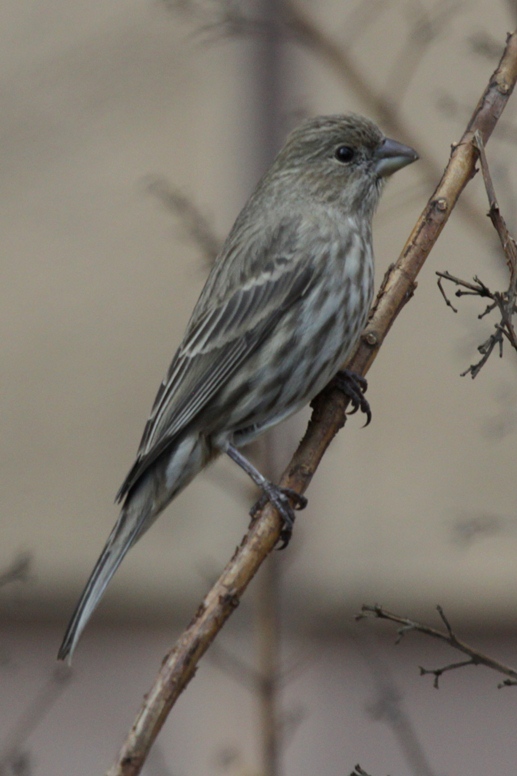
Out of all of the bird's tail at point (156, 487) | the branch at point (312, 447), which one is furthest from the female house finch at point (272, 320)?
the branch at point (312, 447)

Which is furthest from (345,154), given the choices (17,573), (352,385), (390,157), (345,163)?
(17,573)

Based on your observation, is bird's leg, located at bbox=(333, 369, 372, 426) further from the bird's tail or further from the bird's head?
the bird's head

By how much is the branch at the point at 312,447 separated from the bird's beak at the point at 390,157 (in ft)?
2.58

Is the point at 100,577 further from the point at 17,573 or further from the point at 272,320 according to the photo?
the point at 272,320

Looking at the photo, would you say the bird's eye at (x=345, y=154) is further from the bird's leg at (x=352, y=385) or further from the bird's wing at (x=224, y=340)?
the bird's leg at (x=352, y=385)

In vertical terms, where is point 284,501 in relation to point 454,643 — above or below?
above

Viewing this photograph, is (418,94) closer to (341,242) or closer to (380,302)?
(341,242)

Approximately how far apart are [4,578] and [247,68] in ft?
16.5

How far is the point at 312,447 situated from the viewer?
391cm

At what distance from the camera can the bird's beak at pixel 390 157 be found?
4.71 metres

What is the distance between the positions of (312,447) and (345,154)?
156 centimetres

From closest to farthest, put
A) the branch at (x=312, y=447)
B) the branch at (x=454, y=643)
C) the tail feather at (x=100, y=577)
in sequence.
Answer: the branch at (x=454, y=643) → the branch at (x=312, y=447) → the tail feather at (x=100, y=577)

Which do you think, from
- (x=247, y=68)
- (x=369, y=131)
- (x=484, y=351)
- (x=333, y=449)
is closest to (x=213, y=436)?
(x=369, y=131)

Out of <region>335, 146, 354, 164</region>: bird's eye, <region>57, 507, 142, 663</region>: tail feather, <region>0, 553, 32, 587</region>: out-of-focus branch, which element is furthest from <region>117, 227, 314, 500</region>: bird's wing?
<region>0, 553, 32, 587</region>: out-of-focus branch
